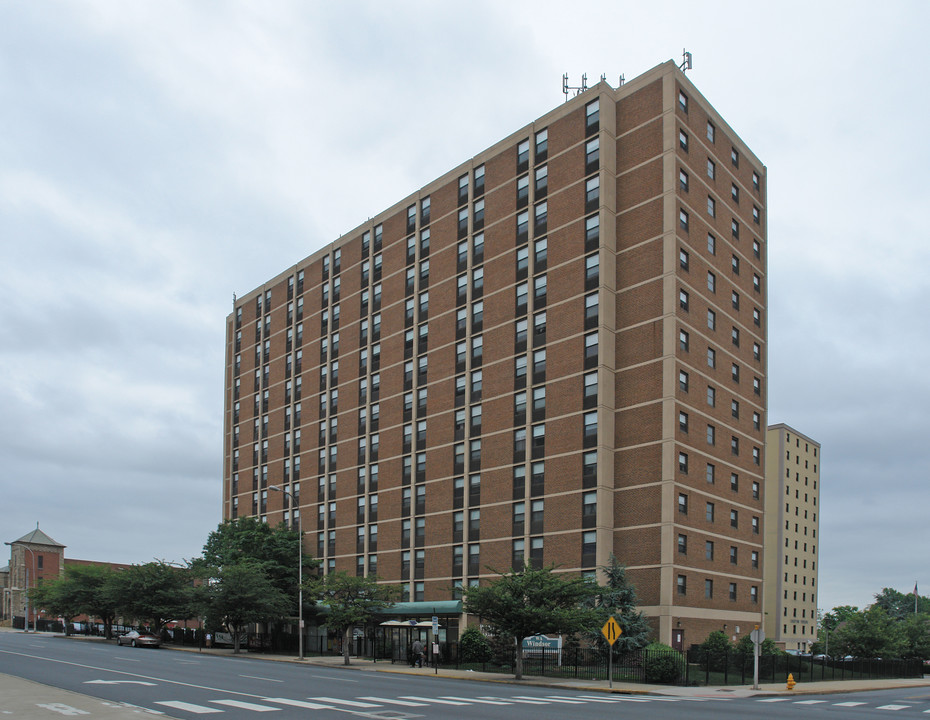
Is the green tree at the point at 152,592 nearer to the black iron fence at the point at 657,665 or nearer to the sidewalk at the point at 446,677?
the sidewalk at the point at 446,677

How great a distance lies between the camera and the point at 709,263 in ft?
202

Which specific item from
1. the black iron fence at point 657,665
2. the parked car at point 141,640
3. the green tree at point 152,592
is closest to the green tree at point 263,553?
the green tree at point 152,592

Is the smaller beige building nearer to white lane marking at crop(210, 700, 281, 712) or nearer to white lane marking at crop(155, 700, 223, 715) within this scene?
white lane marking at crop(210, 700, 281, 712)

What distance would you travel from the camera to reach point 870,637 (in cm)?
6856

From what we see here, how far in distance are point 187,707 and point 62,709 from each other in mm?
3157

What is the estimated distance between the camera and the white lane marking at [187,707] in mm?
22172

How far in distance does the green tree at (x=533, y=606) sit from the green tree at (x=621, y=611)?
13.5 feet

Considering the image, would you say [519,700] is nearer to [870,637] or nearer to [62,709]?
[62,709]

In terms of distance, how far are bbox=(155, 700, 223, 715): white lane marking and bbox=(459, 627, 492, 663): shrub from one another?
28.5 m

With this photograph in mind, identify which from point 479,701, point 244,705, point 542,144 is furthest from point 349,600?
point 542,144

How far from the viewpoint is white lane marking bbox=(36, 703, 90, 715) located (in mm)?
20016

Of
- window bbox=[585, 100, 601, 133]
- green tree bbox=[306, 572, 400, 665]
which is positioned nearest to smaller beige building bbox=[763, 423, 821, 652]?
green tree bbox=[306, 572, 400, 665]

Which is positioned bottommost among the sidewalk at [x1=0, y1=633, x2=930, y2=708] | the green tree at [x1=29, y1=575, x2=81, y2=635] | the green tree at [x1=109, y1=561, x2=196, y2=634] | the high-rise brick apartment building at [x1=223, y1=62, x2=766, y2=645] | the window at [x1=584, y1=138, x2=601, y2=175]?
the green tree at [x1=29, y1=575, x2=81, y2=635]

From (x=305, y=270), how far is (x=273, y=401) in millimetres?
13958
